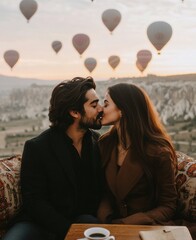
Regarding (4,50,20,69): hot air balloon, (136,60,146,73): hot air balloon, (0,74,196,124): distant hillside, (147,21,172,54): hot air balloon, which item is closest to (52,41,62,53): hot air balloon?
(4,50,20,69): hot air balloon

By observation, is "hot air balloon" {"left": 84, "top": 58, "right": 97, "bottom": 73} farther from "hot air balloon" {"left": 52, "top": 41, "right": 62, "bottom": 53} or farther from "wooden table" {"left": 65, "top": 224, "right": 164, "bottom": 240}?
"wooden table" {"left": 65, "top": 224, "right": 164, "bottom": 240}

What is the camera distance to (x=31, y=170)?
1.83 m

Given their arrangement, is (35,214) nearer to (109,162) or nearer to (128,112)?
(109,162)

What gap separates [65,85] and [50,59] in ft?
6.75

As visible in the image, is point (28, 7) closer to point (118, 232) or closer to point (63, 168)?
point (63, 168)

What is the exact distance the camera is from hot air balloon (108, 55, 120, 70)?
4.96 m

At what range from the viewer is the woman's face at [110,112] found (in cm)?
187

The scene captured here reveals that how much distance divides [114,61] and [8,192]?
11.3ft

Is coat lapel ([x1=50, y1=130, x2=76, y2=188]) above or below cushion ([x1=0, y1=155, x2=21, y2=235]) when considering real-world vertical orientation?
above

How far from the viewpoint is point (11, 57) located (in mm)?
4414

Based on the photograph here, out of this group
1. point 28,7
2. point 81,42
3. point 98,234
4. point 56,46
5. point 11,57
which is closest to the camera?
point 98,234

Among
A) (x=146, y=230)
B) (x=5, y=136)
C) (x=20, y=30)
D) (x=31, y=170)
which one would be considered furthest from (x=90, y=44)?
(x=146, y=230)

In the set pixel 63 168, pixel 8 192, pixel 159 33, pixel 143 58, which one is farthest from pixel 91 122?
pixel 143 58

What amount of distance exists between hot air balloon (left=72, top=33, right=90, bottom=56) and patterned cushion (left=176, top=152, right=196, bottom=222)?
103 inches
